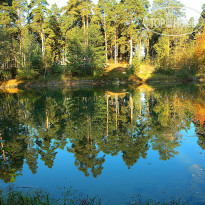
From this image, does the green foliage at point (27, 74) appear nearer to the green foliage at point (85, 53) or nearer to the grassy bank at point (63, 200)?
the green foliage at point (85, 53)

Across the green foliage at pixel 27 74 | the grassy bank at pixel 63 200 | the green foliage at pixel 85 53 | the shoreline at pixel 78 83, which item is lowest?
the shoreline at pixel 78 83

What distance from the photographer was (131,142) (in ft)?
26.4

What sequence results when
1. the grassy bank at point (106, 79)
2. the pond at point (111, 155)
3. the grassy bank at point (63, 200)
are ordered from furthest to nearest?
the grassy bank at point (106, 79) → the pond at point (111, 155) → the grassy bank at point (63, 200)

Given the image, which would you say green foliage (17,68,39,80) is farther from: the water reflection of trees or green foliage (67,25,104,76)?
the water reflection of trees

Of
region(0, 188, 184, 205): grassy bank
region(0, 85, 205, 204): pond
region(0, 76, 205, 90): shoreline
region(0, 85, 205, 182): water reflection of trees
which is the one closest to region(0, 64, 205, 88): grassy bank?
region(0, 76, 205, 90): shoreline

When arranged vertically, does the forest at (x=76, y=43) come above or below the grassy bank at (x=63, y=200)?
above

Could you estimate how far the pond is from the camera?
16.4 feet

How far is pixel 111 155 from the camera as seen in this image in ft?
23.3

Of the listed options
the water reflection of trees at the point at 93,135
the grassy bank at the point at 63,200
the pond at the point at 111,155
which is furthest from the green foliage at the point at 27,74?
the grassy bank at the point at 63,200

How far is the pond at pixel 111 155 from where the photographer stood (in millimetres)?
4984

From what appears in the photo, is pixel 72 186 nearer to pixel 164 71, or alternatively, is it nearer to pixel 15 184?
pixel 15 184

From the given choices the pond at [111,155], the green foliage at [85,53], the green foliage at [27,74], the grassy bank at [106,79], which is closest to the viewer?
the pond at [111,155]

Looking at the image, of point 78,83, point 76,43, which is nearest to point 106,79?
point 78,83

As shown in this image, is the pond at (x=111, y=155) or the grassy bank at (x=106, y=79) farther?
the grassy bank at (x=106, y=79)
